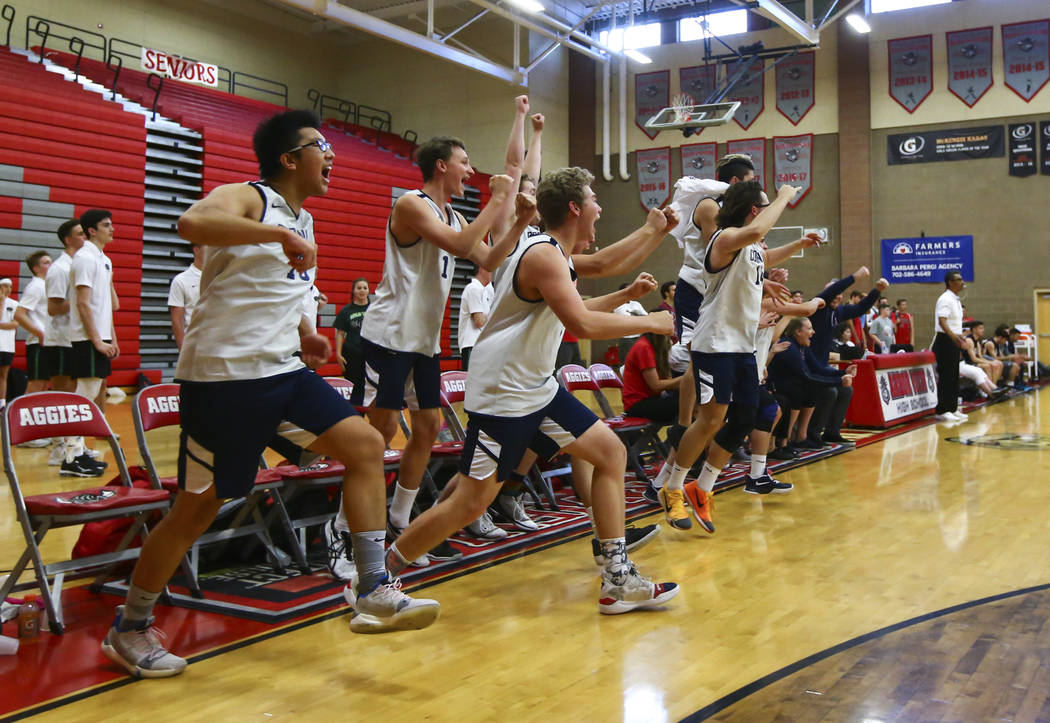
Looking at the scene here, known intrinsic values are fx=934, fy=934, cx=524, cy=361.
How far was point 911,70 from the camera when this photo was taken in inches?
739

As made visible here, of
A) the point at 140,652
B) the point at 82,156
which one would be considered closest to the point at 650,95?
the point at 82,156

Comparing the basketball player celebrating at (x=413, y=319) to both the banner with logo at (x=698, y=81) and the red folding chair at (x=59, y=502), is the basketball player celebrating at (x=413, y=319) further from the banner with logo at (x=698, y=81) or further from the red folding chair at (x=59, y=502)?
the banner with logo at (x=698, y=81)

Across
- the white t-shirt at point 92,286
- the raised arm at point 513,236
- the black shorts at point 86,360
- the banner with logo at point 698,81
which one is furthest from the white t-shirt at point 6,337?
the banner with logo at point 698,81

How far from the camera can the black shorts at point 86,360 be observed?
6594 mm

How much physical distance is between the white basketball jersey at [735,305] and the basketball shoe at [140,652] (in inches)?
121

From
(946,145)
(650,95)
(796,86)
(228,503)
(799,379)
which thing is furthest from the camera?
(650,95)

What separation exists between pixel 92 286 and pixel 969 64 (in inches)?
690

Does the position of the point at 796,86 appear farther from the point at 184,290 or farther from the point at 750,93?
the point at 184,290

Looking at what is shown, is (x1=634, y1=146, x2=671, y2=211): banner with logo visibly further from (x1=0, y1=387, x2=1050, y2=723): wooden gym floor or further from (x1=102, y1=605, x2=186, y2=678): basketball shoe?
(x1=102, y1=605, x2=186, y2=678): basketball shoe

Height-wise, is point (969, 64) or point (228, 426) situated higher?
point (969, 64)

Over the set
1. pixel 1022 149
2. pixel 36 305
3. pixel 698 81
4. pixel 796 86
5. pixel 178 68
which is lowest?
pixel 36 305

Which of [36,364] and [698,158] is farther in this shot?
[698,158]

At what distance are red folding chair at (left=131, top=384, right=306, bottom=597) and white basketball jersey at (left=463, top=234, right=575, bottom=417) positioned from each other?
1101 millimetres

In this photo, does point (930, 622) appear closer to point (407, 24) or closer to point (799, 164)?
point (799, 164)
